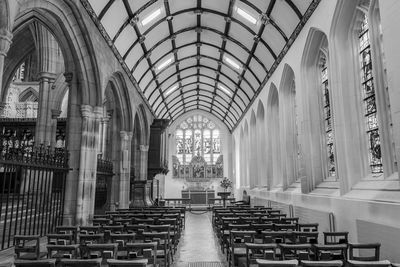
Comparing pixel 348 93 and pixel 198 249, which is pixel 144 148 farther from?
pixel 348 93

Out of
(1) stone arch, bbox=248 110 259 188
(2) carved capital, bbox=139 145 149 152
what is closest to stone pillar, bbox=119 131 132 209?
(2) carved capital, bbox=139 145 149 152

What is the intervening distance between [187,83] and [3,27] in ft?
57.0

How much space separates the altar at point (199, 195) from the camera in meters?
27.0

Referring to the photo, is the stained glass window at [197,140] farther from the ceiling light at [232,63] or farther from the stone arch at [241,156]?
the ceiling light at [232,63]

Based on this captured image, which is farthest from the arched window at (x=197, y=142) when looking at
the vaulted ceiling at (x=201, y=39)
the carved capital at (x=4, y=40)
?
the carved capital at (x=4, y=40)

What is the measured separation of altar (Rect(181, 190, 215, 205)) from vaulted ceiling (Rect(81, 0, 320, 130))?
28.9 feet

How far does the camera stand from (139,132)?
18.8 meters

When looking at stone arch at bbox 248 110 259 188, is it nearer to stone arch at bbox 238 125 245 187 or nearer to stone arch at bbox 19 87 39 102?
stone arch at bbox 238 125 245 187

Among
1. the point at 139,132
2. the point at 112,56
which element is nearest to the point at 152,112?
the point at 139,132

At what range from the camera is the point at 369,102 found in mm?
7414

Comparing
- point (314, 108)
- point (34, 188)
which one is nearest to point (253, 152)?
point (314, 108)

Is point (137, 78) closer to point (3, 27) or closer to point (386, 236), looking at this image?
point (3, 27)

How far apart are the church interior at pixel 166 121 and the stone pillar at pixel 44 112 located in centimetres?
5

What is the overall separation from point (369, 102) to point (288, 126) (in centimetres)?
525
